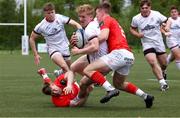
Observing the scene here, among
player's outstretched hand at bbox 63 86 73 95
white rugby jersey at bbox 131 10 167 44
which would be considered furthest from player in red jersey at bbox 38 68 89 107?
white rugby jersey at bbox 131 10 167 44

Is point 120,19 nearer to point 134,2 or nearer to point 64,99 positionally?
point 134,2

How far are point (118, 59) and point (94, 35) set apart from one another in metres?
0.57

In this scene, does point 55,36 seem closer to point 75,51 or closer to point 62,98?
point 62,98

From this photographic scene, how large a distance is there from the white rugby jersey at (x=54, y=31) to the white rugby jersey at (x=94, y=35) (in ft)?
12.5

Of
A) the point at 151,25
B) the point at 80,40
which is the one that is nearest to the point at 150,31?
the point at 151,25

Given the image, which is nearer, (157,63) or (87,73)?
(87,73)

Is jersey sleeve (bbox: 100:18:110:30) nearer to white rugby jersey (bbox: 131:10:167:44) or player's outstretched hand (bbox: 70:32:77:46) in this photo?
player's outstretched hand (bbox: 70:32:77:46)

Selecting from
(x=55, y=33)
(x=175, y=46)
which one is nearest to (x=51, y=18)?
(x=55, y=33)

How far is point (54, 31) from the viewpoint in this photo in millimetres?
14469

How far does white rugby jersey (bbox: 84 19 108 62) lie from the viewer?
10.2m

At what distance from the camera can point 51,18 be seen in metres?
14.2

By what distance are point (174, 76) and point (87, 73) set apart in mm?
8889

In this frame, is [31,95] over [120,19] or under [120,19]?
over

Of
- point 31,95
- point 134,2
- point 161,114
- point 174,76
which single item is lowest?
point 134,2
